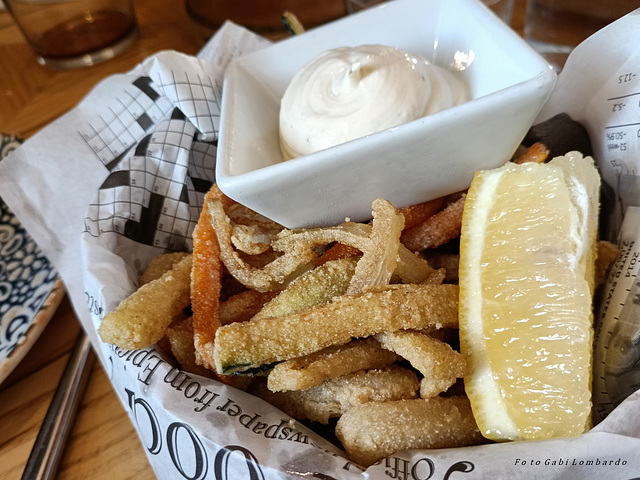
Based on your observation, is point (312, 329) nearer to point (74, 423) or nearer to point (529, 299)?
point (529, 299)

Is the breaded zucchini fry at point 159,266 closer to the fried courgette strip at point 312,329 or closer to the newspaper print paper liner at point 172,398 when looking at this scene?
the newspaper print paper liner at point 172,398

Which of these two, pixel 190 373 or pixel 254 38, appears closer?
pixel 190 373

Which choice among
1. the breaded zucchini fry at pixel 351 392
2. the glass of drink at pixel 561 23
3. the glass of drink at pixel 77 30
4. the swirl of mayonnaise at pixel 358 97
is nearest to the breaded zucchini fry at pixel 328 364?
the breaded zucchini fry at pixel 351 392

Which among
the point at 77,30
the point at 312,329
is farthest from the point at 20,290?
the point at 77,30

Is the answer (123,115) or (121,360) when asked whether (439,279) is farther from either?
(123,115)

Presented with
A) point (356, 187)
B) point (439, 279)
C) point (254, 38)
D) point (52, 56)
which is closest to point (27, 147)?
point (254, 38)

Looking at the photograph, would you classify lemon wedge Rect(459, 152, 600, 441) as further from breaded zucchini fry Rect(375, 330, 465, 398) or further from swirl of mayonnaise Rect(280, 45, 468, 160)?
swirl of mayonnaise Rect(280, 45, 468, 160)

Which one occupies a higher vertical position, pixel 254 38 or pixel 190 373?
pixel 254 38
